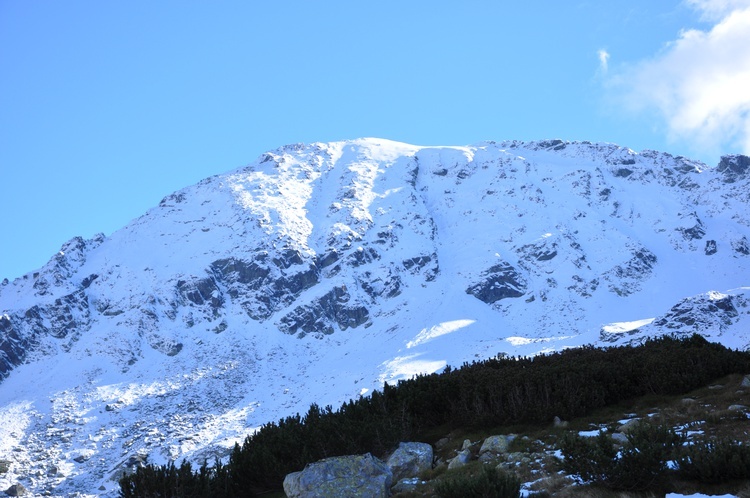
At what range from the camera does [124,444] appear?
114250 millimetres

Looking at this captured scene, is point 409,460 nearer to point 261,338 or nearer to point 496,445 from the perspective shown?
point 496,445

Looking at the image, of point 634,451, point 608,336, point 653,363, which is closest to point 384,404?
point 653,363

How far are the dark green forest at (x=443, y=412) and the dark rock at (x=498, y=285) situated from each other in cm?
16548

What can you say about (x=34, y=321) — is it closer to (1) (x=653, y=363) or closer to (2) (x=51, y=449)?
(2) (x=51, y=449)

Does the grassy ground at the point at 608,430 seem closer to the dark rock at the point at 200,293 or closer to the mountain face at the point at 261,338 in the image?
the mountain face at the point at 261,338

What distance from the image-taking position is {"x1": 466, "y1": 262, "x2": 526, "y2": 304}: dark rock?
187 meters

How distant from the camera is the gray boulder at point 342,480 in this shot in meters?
14.0

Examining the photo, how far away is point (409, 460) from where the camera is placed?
1708 cm

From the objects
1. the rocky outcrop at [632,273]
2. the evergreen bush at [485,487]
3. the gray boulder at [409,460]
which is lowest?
the gray boulder at [409,460]

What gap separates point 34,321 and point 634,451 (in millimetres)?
209561

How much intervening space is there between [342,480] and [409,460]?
3381mm

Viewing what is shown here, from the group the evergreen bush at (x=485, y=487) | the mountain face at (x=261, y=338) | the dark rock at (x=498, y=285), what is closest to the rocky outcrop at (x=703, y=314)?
the mountain face at (x=261, y=338)

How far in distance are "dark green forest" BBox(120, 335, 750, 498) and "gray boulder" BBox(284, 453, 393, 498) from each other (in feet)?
12.3

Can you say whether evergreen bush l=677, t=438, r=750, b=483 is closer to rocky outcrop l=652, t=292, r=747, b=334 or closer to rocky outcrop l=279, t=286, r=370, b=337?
rocky outcrop l=652, t=292, r=747, b=334
